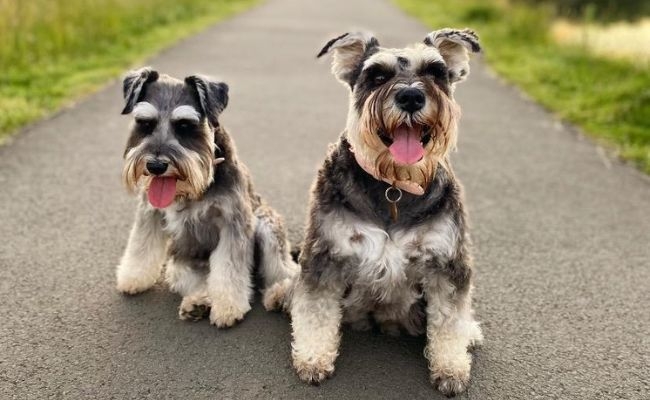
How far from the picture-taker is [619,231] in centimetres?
633

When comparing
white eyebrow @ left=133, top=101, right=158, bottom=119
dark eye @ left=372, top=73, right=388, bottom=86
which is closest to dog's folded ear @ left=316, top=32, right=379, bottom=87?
dark eye @ left=372, top=73, right=388, bottom=86

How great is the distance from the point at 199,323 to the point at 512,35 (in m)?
15.3

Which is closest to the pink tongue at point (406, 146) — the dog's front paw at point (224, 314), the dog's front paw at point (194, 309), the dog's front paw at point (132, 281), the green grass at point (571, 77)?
the dog's front paw at point (224, 314)

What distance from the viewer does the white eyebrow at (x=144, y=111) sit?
404cm

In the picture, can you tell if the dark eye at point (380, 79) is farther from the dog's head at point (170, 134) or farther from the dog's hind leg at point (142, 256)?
the dog's hind leg at point (142, 256)

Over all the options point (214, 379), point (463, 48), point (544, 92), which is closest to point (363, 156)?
point (463, 48)

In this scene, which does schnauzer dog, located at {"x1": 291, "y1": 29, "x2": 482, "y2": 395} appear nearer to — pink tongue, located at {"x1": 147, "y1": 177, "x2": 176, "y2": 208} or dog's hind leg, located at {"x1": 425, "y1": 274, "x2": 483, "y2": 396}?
dog's hind leg, located at {"x1": 425, "y1": 274, "x2": 483, "y2": 396}

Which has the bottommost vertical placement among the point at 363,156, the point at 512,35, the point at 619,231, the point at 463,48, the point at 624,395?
the point at 512,35

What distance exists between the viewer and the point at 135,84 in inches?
164

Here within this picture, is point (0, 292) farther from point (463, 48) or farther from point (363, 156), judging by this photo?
point (463, 48)

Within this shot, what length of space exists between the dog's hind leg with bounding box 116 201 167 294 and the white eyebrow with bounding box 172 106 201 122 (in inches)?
34.7

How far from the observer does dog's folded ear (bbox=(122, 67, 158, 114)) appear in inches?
164

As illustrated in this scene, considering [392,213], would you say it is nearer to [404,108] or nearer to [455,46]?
[404,108]

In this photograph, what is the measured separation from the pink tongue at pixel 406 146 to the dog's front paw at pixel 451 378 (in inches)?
51.3
